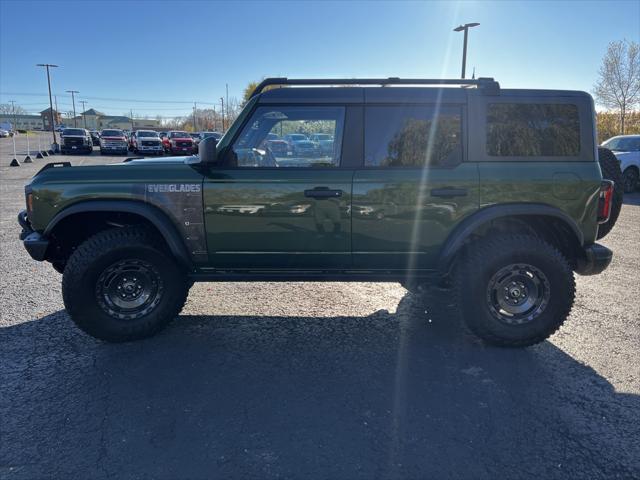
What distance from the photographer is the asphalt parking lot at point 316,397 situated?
7.75 ft

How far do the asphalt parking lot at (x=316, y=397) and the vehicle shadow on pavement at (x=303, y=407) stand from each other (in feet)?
0.03

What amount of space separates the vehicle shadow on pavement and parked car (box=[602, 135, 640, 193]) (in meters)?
12.3

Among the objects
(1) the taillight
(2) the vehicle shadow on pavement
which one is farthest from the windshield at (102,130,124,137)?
(1) the taillight

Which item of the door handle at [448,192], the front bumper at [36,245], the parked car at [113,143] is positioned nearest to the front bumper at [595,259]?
the door handle at [448,192]

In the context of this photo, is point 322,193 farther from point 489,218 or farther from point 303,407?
point 303,407

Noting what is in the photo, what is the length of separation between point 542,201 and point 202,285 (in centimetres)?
373

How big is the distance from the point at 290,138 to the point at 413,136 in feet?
3.30

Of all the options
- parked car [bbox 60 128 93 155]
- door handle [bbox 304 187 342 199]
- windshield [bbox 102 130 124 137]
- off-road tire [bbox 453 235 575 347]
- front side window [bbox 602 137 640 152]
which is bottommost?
off-road tire [bbox 453 235 575 347]

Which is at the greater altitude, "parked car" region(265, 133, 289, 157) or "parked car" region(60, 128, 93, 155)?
"parked car" region(60, 128, 93, 155)

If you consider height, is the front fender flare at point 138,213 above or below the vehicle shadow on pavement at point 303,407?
above

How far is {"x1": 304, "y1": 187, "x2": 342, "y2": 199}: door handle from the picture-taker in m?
3.55

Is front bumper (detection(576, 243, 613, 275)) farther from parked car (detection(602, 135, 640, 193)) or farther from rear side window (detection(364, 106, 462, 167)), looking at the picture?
parked car (detection(602, 135, 640, 193))

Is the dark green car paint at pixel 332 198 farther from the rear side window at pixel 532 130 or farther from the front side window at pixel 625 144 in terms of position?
the front side window at pixel 625 144

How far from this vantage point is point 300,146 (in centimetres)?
372
